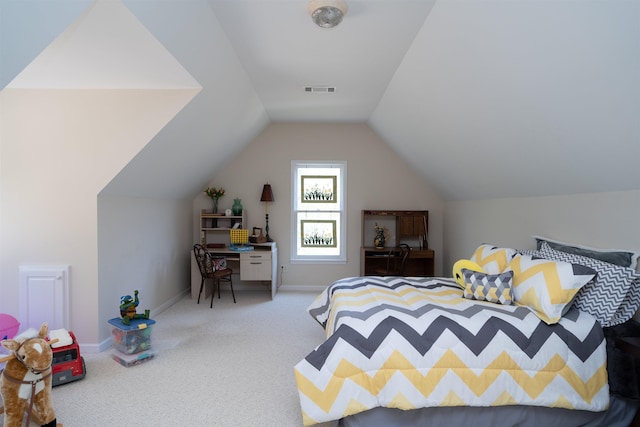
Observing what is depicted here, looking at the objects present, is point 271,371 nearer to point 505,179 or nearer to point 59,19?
point 59,19

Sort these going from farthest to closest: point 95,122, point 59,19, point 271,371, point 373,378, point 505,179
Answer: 1. point 505,179
2. point 95,122
3. point 271,371
4. point 373,378
5. point 59,19

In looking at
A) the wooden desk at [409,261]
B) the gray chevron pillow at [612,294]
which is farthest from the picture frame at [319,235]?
the gray chevron pillow at [612,294]

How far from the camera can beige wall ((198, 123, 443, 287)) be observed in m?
5.01

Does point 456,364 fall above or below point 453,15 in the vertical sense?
below

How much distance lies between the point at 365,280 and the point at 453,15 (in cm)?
205

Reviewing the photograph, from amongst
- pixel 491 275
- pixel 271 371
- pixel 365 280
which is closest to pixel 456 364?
pixel 491 275

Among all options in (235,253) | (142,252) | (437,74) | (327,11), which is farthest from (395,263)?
(327,11)

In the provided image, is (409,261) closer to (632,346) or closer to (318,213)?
(318,213)

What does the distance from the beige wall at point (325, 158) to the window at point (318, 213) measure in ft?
0.32

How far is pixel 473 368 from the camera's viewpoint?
1.76 meters

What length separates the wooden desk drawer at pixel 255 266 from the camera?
4512 millimetres

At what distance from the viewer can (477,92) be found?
7.75ft

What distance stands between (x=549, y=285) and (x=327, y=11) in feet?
7.02

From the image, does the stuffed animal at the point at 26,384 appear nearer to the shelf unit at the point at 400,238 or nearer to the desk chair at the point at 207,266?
the desk chair at the point at 207,266
